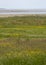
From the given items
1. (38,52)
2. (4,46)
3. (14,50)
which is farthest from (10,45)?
(38,52)

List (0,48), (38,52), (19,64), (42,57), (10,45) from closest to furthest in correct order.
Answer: (19,64) < (42,57) < (38,52) < (0,48) < (10,45)

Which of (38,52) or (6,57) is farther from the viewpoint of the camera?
(38,52)

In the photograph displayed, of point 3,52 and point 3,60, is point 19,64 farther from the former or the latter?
point 3,52

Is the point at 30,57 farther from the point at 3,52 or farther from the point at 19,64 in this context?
the point at 3,52

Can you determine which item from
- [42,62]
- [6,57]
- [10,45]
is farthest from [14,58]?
[10,45]

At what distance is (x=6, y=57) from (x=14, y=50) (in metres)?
3.33

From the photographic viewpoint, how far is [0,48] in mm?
28188

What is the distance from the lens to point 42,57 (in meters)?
24.1

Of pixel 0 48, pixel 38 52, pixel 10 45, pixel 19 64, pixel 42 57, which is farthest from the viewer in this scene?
pixel 10 45

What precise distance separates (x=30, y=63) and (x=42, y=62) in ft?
3.61

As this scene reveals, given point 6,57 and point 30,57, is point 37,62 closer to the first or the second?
point 30,57

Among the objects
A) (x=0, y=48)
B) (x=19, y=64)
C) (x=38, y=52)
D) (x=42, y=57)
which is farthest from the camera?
(x=0, y=48)

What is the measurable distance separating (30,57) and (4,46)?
6041 millimetres

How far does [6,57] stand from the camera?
2412cm
